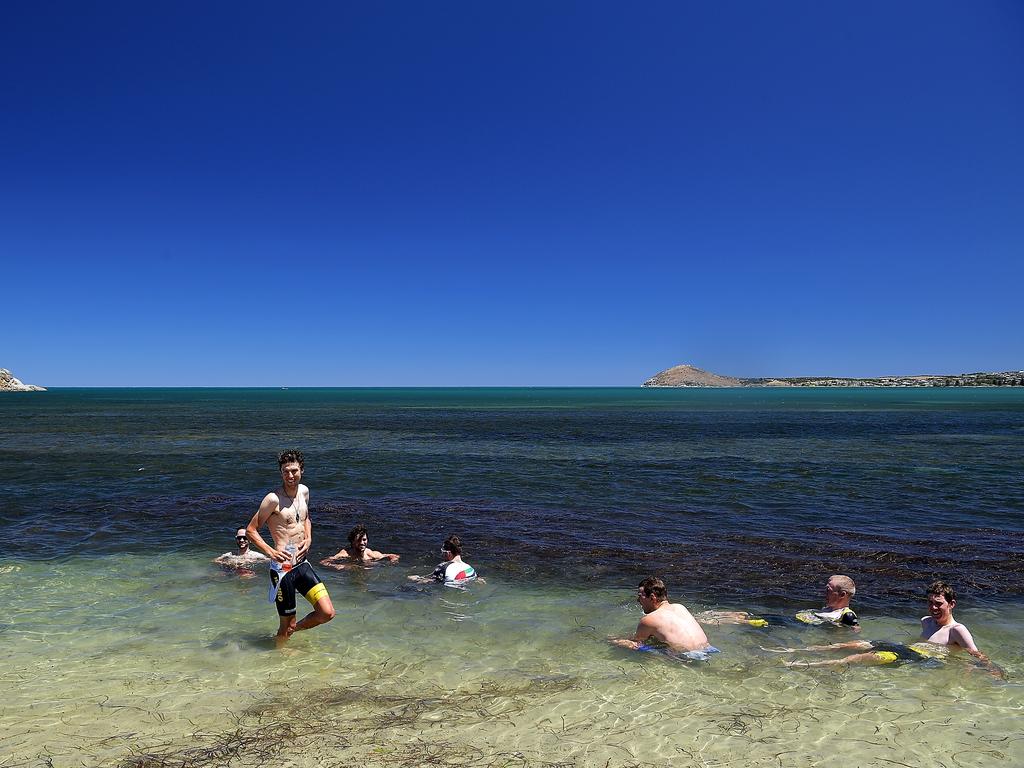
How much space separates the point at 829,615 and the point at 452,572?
6.28 meters

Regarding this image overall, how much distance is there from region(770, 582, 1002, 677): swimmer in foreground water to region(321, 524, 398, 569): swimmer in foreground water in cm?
794

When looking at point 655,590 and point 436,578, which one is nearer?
point 655,590

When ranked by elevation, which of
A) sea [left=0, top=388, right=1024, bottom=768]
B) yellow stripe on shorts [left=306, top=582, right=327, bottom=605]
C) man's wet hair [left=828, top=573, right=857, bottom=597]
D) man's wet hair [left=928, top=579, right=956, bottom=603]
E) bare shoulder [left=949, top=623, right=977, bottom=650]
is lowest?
sea [left=0, top=388, right=1024, bottom=768]

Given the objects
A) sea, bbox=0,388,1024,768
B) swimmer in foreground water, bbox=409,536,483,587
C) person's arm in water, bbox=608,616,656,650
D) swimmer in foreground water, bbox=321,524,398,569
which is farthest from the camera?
swimmer in foreground water, bbox=321,524,398,569

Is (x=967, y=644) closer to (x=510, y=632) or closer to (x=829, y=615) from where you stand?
(x=829, y=615)

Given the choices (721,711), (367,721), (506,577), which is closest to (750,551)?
(506,577)

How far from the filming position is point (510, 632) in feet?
30.0

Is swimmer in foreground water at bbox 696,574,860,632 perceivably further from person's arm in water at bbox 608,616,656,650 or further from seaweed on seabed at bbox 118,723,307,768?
seaweed on seabed at bbox 118,723,307,768

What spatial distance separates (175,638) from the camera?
8.70 metres

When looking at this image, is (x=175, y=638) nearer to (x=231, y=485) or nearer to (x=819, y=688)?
(x=819, y=688)

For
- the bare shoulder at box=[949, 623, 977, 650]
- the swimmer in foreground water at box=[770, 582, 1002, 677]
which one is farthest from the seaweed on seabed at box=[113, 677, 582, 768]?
the bare shoulder at box=[949, 623, 977, 650]

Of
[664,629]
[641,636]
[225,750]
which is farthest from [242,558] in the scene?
[664,629]

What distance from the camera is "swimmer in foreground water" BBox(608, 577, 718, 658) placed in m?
8.09

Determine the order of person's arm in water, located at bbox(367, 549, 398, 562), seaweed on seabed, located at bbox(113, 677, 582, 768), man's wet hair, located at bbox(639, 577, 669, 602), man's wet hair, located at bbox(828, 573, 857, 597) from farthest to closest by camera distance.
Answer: person's arm in water, located at bbox(367, 549, 398, 562), man's wet hair, located at bbox(828, 573, 857, 597), man's wet hair, located at bbox(639, 577, 669, 602), seaweed on seabed, located at bbox(113, 677, 582, 768)
